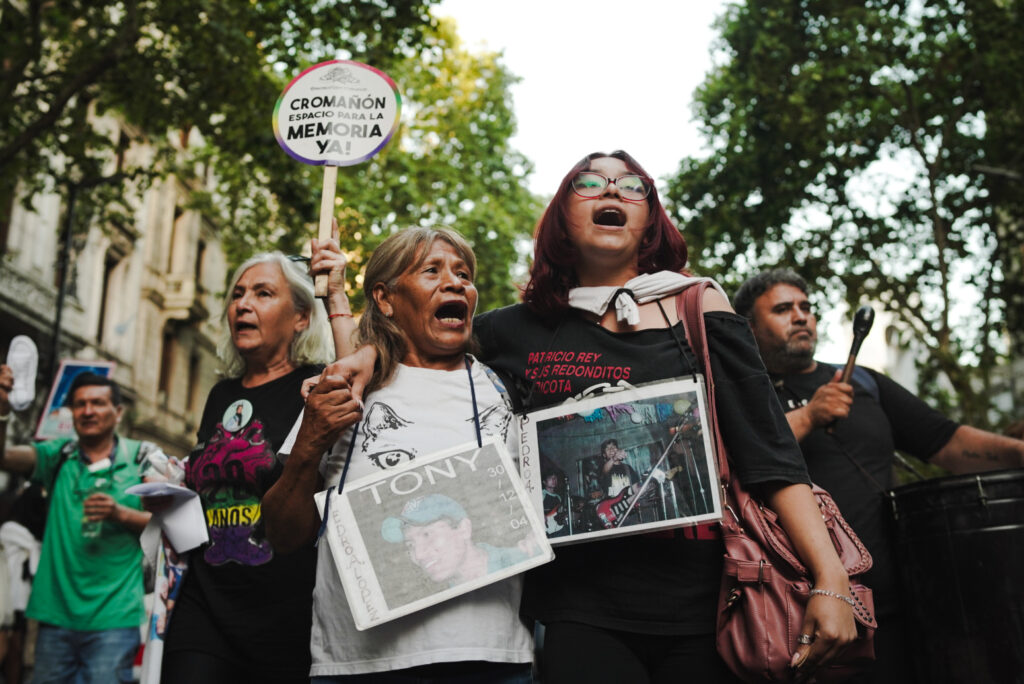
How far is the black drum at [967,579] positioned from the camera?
3342mm

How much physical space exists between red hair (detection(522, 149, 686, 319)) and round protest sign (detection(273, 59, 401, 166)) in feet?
2.95

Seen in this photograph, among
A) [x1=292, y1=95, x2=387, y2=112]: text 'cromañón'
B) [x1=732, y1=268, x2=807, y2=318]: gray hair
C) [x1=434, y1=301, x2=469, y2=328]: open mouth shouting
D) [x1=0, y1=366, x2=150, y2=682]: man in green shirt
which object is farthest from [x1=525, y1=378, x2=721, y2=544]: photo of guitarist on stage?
[x1=0, y1=366, x2=150, y2=682]: man in green shirt

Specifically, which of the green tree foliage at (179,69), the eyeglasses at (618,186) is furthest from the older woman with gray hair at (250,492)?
the green tree foliage at (179,69)

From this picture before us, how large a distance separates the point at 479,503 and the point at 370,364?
533 millimetres

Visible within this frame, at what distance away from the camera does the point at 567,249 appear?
316 centimetres

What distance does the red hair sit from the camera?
3.10 meters

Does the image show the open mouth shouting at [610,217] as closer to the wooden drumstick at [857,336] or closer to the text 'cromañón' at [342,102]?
the text 'cromañón' at [342,102]

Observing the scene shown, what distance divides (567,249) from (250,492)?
1.54 metres

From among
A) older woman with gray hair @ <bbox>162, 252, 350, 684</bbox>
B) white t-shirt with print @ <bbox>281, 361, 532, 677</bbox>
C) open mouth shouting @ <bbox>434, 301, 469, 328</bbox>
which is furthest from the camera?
older woman with gray hair @ <bbox>162, 252, 350, 684</bbox>

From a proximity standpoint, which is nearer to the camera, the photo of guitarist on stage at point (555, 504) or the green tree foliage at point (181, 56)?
the photo of guitarist on stage at point (555, 504)

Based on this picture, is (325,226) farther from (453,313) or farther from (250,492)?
(250,492)

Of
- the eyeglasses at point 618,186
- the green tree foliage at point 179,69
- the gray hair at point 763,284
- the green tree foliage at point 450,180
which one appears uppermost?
the green tree foliage at point 450,180

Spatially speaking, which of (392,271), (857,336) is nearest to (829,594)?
(392,271)

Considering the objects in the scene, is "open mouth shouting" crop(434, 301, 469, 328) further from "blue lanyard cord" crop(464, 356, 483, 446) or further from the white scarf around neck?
the white scarf around neck
